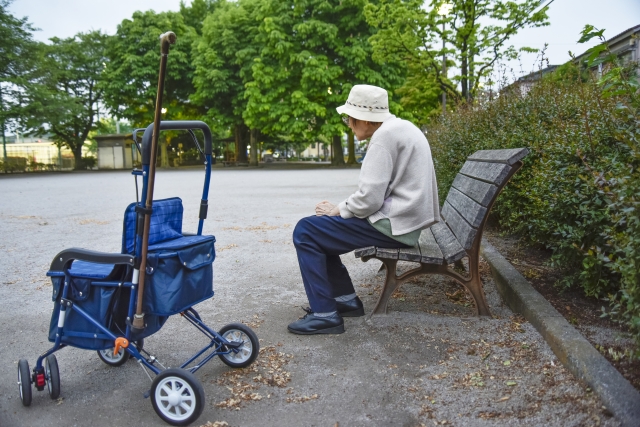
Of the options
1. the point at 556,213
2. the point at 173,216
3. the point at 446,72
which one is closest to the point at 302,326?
the point at 173,216

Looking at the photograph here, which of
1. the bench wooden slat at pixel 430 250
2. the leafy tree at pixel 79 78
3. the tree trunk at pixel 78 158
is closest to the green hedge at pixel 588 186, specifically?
the bench wooden slat at pixel 430 250

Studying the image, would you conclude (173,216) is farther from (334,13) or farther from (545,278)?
(334,13)

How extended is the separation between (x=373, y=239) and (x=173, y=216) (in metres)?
1.34

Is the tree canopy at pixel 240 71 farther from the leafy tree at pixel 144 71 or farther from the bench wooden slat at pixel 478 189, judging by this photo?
the bench wooden slat at pixel 478 189

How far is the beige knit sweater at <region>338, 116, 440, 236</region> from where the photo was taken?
3770mm

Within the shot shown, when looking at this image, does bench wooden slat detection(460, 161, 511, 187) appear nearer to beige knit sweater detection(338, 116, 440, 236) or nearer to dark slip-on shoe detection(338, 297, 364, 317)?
beige knit sweater detection(338, 116, 440, 236)

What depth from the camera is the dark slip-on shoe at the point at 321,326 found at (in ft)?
12.8

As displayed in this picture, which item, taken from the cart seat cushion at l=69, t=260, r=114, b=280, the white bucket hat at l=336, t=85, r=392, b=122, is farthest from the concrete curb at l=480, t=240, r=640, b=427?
the cart seat cushion at l=69, t=260, r=114, b=280

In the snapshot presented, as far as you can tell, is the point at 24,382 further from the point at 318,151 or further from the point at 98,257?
the point at 318,151

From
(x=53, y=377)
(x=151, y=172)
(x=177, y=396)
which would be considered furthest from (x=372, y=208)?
(x=53, y=377)

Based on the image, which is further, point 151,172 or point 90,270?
point 90,270

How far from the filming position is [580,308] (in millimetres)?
4051

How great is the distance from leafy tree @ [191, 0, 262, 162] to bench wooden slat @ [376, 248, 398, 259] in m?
36.5

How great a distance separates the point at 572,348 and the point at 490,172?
1.42m
